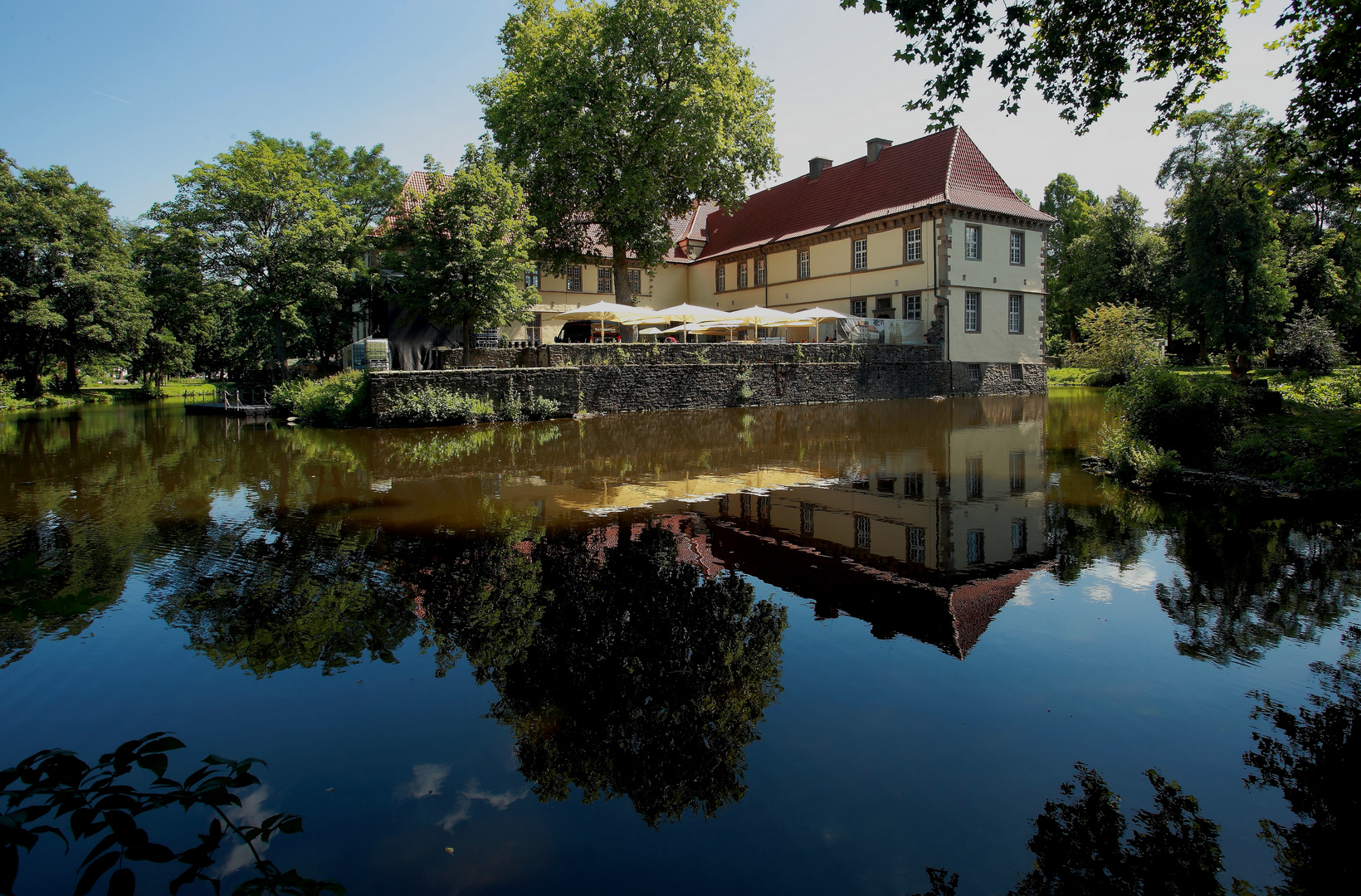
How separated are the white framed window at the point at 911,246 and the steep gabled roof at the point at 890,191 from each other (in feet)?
3.63

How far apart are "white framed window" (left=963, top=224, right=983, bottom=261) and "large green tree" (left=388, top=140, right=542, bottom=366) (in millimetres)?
19832

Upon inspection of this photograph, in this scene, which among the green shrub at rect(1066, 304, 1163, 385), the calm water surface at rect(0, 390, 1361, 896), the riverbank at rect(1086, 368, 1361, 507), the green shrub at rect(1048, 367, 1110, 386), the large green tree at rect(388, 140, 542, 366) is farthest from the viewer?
the green shrub at rect(1048, 367, 1110, 386)

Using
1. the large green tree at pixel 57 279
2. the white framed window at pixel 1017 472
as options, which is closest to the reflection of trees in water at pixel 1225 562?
Answer: the white framed window at pixel 1017 472

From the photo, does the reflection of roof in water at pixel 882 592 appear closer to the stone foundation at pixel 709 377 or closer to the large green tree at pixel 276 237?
the stone foundation at pixel 709 377

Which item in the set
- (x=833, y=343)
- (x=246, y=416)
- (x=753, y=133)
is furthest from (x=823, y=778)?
(x=753, y=133)

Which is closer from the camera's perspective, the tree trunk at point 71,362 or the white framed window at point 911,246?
the white framed window at point 911,246

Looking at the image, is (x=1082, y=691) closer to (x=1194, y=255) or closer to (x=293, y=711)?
(x=293, y=711)

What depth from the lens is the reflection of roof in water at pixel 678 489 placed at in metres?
10.3

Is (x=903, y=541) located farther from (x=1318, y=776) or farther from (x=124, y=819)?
(x=124, y=819)

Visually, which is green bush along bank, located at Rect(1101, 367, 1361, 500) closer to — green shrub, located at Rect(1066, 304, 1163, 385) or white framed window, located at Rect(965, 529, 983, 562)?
white framed window, located at Rect(965, 529, 983, 562)

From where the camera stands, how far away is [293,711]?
14.9ft

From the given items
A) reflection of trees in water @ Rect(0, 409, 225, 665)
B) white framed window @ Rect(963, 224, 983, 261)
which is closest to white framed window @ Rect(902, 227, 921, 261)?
white framed window @ Rect(963, 224, 983, 261)

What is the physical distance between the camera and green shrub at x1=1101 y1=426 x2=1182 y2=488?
36.8 feet

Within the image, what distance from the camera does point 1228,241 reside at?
35.4 meters
